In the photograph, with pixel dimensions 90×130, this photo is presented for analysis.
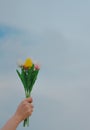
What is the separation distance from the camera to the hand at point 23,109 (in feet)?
40.9

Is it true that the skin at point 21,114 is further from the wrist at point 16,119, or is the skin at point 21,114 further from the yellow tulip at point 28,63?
the yellow tulip at point 28,63

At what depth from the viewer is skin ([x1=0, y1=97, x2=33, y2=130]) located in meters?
12.3

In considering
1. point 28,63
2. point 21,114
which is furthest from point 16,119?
point 28,63

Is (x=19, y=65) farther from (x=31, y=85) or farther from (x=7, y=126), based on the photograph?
(x=7, y=126)

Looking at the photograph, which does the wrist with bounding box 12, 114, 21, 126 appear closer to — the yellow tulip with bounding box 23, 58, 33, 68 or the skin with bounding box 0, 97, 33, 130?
the skin with bounding box 0, 97, 33, 130

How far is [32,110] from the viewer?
12.6 m

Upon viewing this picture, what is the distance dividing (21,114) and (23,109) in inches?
3.9

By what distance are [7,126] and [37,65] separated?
1370 mm

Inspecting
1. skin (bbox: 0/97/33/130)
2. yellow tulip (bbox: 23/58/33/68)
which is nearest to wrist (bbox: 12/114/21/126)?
skin (bbox: 0/97/33/130)

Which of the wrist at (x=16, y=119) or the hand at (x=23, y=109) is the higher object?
the hand at (x=23, y=109)

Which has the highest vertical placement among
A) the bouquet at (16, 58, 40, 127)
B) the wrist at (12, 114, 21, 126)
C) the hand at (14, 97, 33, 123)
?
the bouquet at (16, 58, 40, 127)

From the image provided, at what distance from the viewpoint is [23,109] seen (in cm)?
1246

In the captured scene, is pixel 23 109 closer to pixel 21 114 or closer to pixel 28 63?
pixel 21 114

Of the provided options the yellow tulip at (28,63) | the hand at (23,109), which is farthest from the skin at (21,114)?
the yellow tulip at (28,63)
